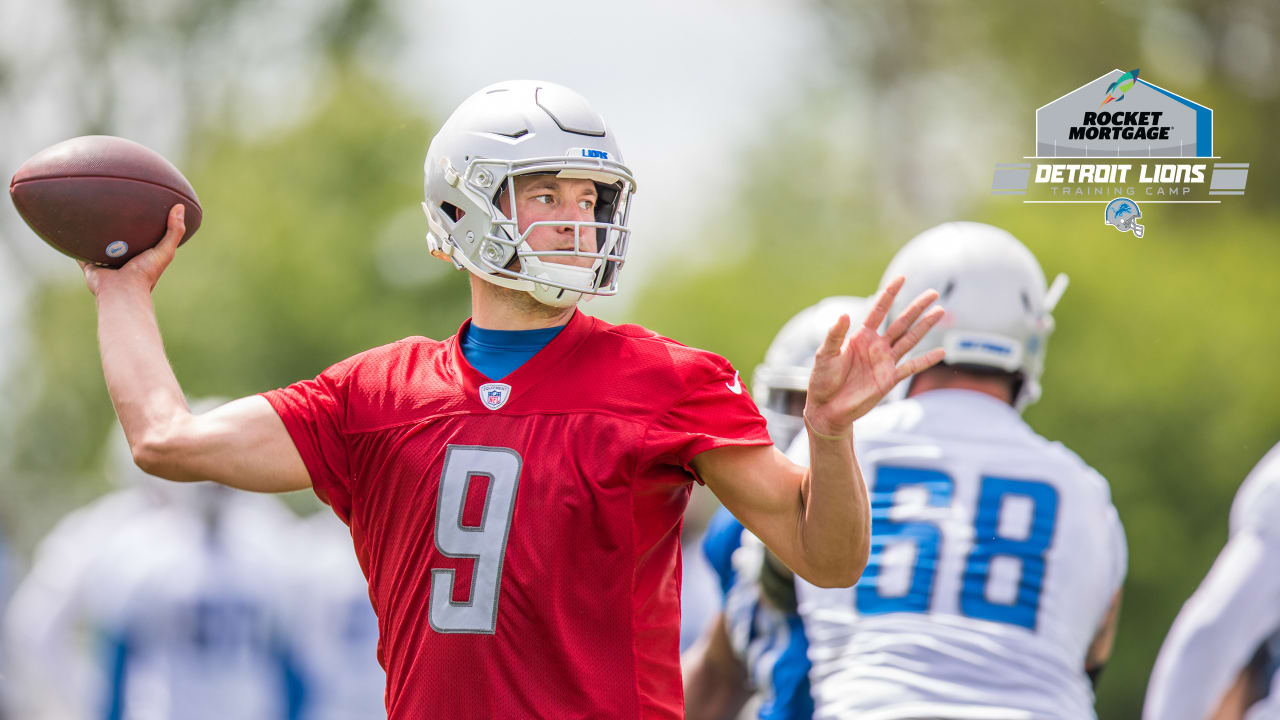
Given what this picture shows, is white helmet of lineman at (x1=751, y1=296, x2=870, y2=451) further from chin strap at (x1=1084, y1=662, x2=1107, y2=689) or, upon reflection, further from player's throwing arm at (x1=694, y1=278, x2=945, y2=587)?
player's throwing arm at (x1=694, y1=278, x2=945, y2=587)

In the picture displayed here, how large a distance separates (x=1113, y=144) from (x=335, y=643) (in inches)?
213

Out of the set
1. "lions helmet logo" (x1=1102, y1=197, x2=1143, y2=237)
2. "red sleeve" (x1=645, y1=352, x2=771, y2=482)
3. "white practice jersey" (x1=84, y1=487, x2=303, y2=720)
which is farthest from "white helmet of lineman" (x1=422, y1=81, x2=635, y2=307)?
"white practice jersey" (x1=84, y1=487, x2=303, y2=720)

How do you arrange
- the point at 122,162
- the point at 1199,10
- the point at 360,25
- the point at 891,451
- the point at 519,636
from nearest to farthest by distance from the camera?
the point at 519,636 → the point at 122,162 → the point at 891,451 → the point at 1199,10 → the point at 360,25

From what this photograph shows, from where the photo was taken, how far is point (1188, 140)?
5.45 meters

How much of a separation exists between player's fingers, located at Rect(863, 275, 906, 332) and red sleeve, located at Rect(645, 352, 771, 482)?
1.04 ft

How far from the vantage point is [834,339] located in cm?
261

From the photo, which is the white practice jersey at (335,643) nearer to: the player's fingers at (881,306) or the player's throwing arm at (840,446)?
the player's throwing arm at (840,446)

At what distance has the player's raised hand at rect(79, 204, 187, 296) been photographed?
3.14 m

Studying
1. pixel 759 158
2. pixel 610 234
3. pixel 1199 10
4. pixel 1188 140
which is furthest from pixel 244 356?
pixel 610 234

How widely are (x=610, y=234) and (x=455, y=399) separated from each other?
51cm

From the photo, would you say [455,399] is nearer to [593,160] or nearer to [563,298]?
[563,298]

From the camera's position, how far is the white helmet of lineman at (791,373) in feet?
17.9

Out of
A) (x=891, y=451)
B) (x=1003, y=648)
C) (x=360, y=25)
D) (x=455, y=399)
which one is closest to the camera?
(x=455, y=399)

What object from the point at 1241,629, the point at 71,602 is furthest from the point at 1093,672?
the point at 71,602
